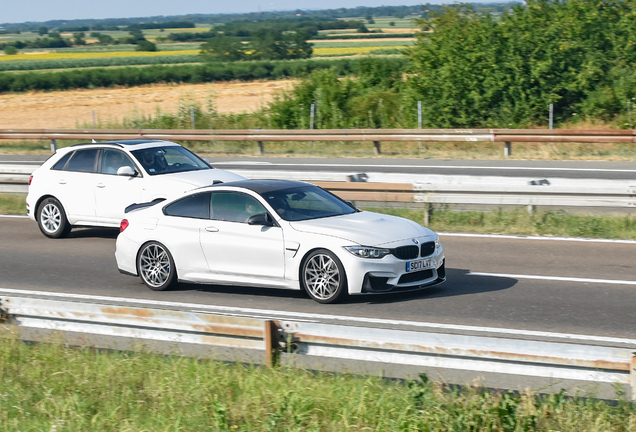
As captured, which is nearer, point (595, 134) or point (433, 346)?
point (433, 346)

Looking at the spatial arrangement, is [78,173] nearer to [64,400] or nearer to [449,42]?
[64,400]

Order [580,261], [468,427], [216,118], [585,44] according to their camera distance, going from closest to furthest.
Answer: [468,427]
[580,261]
[585,44]
[216,118]

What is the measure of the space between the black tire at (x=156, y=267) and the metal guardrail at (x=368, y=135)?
50.4 ft

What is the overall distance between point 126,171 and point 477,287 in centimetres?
624

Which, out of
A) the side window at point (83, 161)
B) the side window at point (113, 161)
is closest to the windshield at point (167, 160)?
the side window at point (113, 161)

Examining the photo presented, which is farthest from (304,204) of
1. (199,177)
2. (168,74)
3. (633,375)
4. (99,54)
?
(99,54)

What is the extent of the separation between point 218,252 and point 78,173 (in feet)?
17.2

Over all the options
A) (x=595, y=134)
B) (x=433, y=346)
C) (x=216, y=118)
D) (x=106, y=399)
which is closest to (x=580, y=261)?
(x=433, y=346)

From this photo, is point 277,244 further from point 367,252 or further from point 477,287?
point 477,287

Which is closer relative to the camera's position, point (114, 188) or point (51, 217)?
point (114, 188)

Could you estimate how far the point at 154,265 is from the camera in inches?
412

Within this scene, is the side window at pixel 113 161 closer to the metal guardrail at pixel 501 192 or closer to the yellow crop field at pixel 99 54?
the metal guardrail at pixel 501 192

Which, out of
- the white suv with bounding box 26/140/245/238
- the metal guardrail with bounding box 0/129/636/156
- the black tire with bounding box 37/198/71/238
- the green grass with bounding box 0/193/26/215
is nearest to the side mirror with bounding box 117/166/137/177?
the white suv with bounding box 26/140/245/238

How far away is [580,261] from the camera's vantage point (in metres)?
11.3
